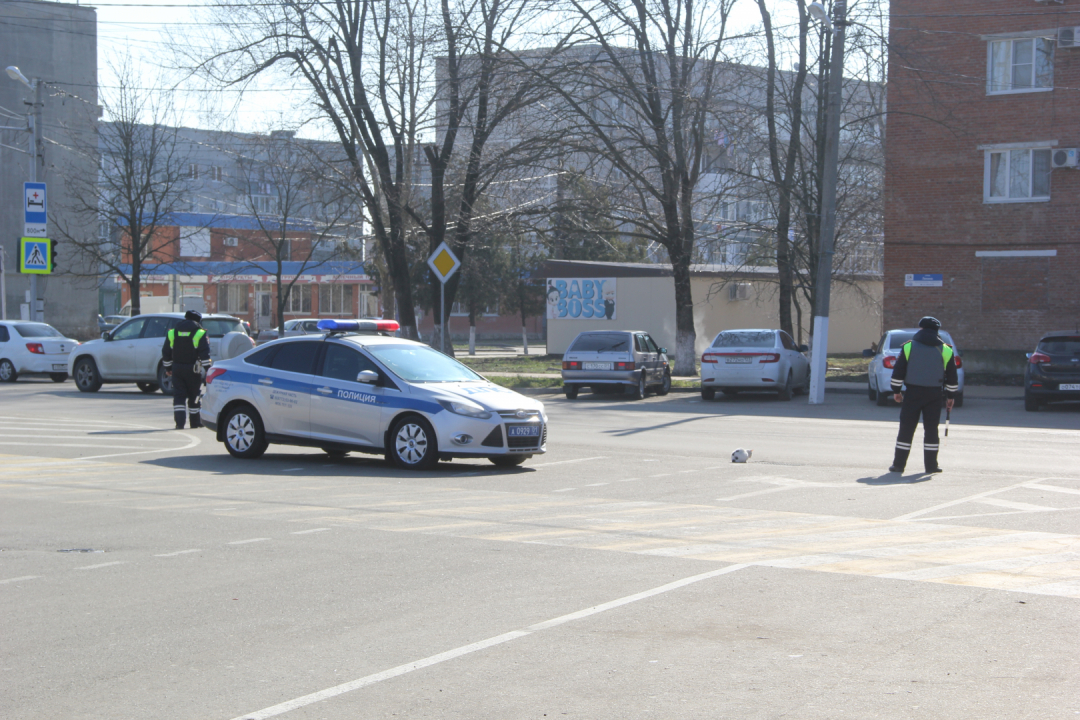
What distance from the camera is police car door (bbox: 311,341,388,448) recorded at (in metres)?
12.6

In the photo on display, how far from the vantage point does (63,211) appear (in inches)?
1970

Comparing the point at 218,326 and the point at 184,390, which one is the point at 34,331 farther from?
the point at 184,390

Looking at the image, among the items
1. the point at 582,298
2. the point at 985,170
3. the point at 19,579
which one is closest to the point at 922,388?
the point at 19,579

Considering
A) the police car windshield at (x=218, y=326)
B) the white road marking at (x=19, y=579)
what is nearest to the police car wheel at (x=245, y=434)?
the white road marking at (x=19, y=579)

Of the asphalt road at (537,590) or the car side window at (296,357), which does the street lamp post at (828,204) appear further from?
the car side window at (296,357)

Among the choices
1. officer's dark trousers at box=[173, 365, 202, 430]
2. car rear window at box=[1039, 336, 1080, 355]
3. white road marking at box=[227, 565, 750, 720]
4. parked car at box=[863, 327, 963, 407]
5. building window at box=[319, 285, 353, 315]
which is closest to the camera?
white road marking at box=[227, 565, 750, 720]

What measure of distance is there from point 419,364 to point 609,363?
465 inches

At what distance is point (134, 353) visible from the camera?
2455 centimetres

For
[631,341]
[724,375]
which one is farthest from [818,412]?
[631,341]

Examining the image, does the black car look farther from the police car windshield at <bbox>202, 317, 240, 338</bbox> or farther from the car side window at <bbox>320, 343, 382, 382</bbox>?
the police car windshield at <bbox>202, 317, 240, 338</bbox>

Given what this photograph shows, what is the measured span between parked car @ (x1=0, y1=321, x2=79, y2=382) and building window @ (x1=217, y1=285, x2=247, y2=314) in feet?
155

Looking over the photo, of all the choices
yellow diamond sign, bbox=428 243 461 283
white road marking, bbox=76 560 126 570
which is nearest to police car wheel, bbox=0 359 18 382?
yellow diamond sign, bbox=428 243 461 283

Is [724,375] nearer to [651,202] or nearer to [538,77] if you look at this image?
[538,77]

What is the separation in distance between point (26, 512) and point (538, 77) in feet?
66.0
